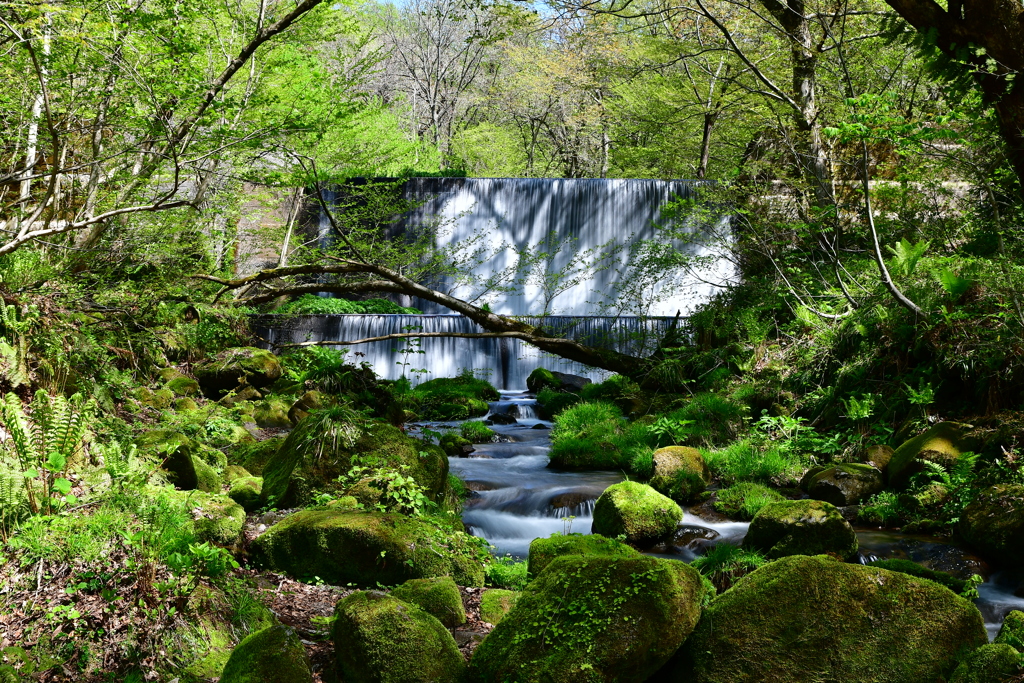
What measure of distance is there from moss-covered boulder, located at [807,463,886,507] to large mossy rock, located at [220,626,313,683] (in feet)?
16.4

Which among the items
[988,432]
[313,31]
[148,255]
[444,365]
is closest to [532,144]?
[444,365]

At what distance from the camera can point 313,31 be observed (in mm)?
9609

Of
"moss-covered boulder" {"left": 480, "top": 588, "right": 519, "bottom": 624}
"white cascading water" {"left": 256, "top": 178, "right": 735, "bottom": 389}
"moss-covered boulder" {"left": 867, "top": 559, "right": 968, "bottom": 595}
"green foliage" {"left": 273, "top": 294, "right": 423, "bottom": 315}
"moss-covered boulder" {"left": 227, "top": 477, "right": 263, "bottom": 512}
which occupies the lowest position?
"moss-covered boulder" {"left": 480, "top": 588, "right": 519, "bottom": 624}

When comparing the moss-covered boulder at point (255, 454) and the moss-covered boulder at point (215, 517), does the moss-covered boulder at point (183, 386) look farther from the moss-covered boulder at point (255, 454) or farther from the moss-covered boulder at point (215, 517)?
the moss-covered boulder at point (215, 517)

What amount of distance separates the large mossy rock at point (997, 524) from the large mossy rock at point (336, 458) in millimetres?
4040

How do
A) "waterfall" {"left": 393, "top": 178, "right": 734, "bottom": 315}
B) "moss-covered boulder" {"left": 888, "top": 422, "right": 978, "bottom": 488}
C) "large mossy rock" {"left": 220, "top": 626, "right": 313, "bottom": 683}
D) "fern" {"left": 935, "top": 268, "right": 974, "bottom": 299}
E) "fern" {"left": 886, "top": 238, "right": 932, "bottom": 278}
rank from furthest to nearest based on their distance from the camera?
"waterfall" {"left": 393, "top": 178, "right": 734, "bottom": 315}, "fern" {"left": 886, "top": 238, "right": 932, "bottom": 278}, "fern" {"left": 935, "top": 268, "right": 974, "bottom": 299}, "moss-covered boulder" {"left": 888, "top": 422, "right": 978, "bottom": 488}, "large mossy rock" {"left": 220, "top": 626, "right": 313, "bottom": 683}

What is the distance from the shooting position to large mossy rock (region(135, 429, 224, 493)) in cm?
534

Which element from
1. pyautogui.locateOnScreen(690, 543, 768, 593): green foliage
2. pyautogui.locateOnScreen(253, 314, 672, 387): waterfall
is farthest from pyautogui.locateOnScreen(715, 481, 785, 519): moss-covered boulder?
pyautogui.locateOnScreen(253, 314, 672, 387): waterfall

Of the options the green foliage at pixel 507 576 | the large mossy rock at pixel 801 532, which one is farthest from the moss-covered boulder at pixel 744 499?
the green foliage at pixel 507 576

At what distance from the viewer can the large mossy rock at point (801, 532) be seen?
203 inches

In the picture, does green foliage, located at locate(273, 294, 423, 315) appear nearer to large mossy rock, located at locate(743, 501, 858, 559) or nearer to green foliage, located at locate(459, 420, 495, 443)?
green foliage, located at locate(459, 420, 495, 443)

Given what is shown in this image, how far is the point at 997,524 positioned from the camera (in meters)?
5.30

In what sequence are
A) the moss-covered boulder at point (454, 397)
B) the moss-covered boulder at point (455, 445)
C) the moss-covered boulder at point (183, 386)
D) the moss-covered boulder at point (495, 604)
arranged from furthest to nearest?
the moss-covered boulder at point (454, 397)
the moss-covered boulder at point (183, 386)
the moss-covered boulder at point (455, 445)
the moss-covered boulder at point (495, 604)

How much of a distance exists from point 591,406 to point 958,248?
5302 mm
